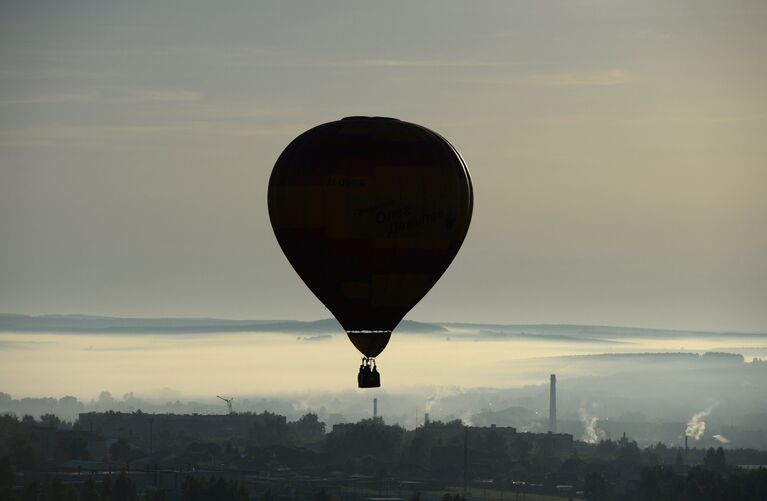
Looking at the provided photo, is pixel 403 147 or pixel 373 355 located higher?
pixel 403 147

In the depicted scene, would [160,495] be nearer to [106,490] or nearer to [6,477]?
[106,490]

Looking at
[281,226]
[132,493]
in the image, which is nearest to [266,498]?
[132,493]

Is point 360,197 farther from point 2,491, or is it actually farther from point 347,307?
point 2,491

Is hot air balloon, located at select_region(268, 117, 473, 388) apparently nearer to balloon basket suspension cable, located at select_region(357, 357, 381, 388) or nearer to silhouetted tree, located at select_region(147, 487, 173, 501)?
balloon basket suspension cable, located at select_region(357, 357, 381, 388)

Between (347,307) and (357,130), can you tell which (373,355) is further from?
(357,130)

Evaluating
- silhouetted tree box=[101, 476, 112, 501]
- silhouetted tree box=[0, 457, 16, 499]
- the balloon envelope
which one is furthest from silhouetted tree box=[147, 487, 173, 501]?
the balloon envelope

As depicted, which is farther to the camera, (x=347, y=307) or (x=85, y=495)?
(x=85, y=495)

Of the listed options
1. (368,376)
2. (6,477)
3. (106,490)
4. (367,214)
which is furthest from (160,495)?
(368,376)
